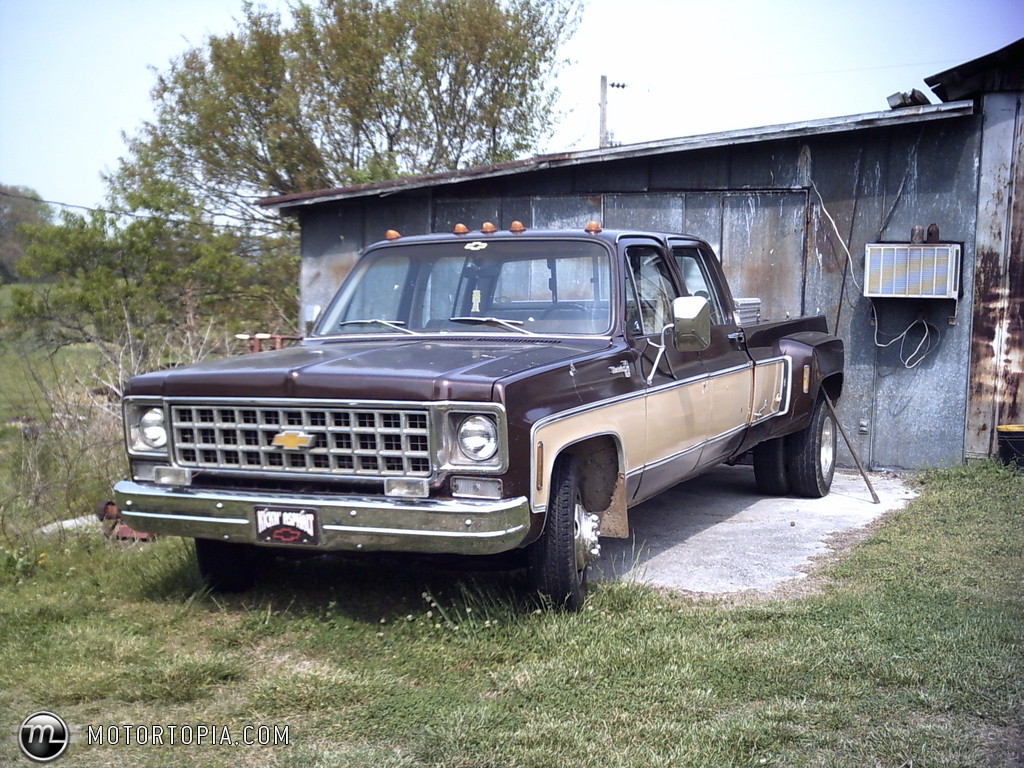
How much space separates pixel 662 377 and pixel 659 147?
441 centimetres

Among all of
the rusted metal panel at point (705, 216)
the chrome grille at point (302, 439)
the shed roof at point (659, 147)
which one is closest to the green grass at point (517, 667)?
the chrome grille at point (302, 439)

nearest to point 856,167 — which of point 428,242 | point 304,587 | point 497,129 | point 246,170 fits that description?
point 428,242

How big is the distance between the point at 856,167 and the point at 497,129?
477 inches

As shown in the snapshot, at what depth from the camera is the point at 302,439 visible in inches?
183

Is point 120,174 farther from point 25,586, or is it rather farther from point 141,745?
point 141,745

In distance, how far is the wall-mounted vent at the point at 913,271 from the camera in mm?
8992

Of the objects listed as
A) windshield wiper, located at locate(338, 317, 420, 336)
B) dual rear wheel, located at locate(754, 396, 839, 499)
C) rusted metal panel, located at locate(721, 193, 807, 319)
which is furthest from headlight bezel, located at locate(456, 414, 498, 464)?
rusted metal panel, located at locate(721, 193, 807, 319)

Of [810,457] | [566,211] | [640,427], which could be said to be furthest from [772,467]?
[566,211]

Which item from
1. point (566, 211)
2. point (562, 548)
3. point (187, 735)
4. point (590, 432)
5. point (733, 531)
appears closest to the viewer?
point (187, 735)

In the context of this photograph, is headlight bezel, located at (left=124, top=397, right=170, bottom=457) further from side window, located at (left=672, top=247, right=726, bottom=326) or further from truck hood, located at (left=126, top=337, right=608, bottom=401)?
side window, located at (left=672, top=247, right=726, bottom=326)

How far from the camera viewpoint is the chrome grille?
14.9ft

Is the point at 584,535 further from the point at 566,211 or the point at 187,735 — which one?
the point at 566,211

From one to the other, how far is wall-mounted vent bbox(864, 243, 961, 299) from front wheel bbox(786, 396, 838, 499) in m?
1.39

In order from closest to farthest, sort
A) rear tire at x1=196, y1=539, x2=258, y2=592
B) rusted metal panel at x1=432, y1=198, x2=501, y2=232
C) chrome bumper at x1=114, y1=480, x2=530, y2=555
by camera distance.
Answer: chrome bumper at x1=114, y1=480, x2=530, y2=555
rear tire at x1=196, y1=539, x2=258, y2=592
rusted metal panel at x1=432, y1=198, x2=501, y2=232
